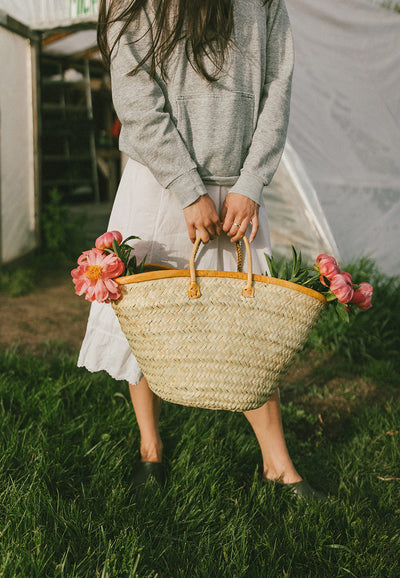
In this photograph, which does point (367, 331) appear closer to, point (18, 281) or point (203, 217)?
point (203, 217)

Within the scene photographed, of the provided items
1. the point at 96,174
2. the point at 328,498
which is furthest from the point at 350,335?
the point at 96,174

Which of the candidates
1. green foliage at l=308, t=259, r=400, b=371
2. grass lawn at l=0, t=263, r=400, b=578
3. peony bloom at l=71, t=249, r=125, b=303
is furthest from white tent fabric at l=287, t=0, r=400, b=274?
peony bloom at l=71, t=249, r=125, b=303

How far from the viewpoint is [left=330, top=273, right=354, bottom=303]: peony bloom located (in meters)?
1.32

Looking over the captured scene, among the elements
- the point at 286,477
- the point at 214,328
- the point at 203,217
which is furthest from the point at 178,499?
the point at 203,217

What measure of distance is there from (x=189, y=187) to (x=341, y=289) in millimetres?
490

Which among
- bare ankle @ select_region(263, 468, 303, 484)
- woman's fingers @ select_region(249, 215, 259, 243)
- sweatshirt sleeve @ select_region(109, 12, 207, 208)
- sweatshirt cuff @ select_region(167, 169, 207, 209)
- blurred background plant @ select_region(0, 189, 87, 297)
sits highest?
sweatshirt sleeve @ select_region(109, 12, 207, 208)

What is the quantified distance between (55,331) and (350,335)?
1.89 metres

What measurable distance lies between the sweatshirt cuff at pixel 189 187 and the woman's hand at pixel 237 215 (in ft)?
0.29

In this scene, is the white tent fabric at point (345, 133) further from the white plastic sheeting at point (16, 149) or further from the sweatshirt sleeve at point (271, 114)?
the white plastic sheeting at point (16, 149)

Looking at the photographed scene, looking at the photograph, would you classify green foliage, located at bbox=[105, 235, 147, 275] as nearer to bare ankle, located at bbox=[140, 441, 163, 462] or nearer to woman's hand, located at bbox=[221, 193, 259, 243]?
woman's hand, located at bbox=[221, 193, 259, 243]

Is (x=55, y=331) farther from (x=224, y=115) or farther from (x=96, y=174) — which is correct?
(x=96, y=174)

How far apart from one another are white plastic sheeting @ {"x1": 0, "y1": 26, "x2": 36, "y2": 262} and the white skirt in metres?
3.06

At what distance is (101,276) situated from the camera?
125cm

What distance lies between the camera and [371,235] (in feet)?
11.2
